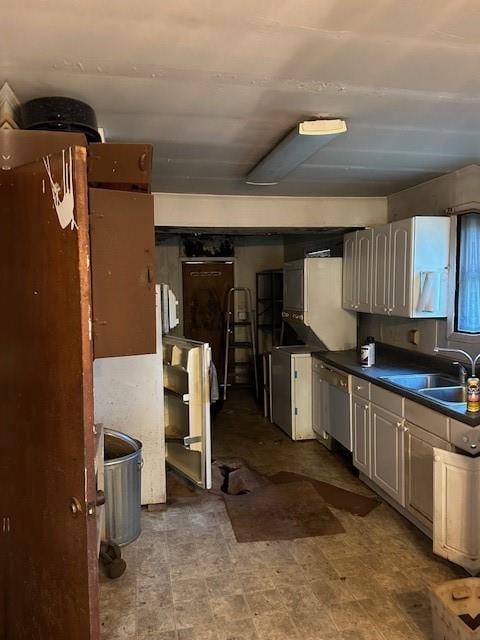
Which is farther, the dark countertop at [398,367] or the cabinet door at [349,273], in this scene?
the cabinet door at [349,273]

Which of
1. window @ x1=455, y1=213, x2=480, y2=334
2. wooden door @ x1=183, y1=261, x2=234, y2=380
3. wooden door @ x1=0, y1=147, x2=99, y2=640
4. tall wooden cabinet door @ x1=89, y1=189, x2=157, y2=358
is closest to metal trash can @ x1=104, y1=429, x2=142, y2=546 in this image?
wooden door @ x1=0, y1=147, x2=99, y2=640

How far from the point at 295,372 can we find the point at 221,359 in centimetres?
263

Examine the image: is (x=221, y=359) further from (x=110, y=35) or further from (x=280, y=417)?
(x=110, y=35)

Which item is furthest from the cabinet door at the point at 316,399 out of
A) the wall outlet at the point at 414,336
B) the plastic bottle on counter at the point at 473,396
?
the plastic bottle on counter at the point at 473,396

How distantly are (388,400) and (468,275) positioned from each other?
40.6 inches

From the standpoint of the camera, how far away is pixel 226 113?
2.40m

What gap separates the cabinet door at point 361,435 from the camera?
3.78 metres

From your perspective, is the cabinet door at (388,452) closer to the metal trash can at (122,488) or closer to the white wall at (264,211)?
the metal trash can at (122,488)

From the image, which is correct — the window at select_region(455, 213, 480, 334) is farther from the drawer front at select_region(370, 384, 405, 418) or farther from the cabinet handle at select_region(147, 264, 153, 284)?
the cabinet handle at select_region(147, 264, 153, 284)

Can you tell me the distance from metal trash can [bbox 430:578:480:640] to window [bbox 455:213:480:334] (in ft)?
5.70

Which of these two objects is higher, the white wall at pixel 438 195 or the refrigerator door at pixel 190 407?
the white wall at pixel 438 195

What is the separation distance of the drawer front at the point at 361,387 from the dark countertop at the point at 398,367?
0.05 m

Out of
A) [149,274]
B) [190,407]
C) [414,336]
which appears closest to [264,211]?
[414,336]

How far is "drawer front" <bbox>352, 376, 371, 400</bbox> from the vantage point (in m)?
3.78
